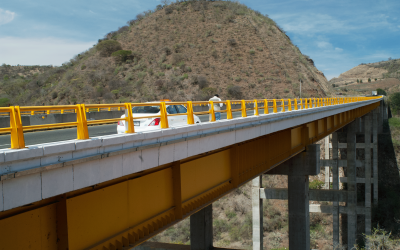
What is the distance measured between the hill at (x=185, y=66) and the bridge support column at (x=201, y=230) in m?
37.8

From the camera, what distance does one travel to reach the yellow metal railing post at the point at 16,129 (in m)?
3.89

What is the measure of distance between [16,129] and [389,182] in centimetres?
5015

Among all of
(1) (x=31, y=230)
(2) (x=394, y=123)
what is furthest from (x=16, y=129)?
(2) (x=394, y=123)

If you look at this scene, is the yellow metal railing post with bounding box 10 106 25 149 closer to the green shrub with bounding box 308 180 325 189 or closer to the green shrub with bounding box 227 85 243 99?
the green shrub with bounding box 308 180 325 189

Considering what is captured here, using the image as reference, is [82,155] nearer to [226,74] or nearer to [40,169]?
[40,169]

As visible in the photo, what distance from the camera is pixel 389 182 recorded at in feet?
147

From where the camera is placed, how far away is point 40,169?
12.8ft

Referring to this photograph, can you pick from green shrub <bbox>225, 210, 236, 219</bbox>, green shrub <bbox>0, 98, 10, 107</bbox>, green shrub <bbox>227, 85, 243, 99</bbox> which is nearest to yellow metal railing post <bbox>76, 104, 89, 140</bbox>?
green shrub <bbox>225, 210, 236, 219</bbox>

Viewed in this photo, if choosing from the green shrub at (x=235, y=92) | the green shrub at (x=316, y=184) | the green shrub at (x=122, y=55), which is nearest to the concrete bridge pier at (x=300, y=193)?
the green shrub at (x=316, y=184)

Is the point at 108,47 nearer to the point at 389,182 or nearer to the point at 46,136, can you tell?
the point at 389,182

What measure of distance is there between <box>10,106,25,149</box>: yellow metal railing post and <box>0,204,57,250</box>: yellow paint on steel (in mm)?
960

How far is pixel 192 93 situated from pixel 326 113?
3794 cm

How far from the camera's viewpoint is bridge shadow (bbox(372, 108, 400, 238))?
36281 millimetres

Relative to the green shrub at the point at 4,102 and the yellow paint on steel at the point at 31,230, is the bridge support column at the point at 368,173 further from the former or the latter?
the green shrub at the point at 4,102
